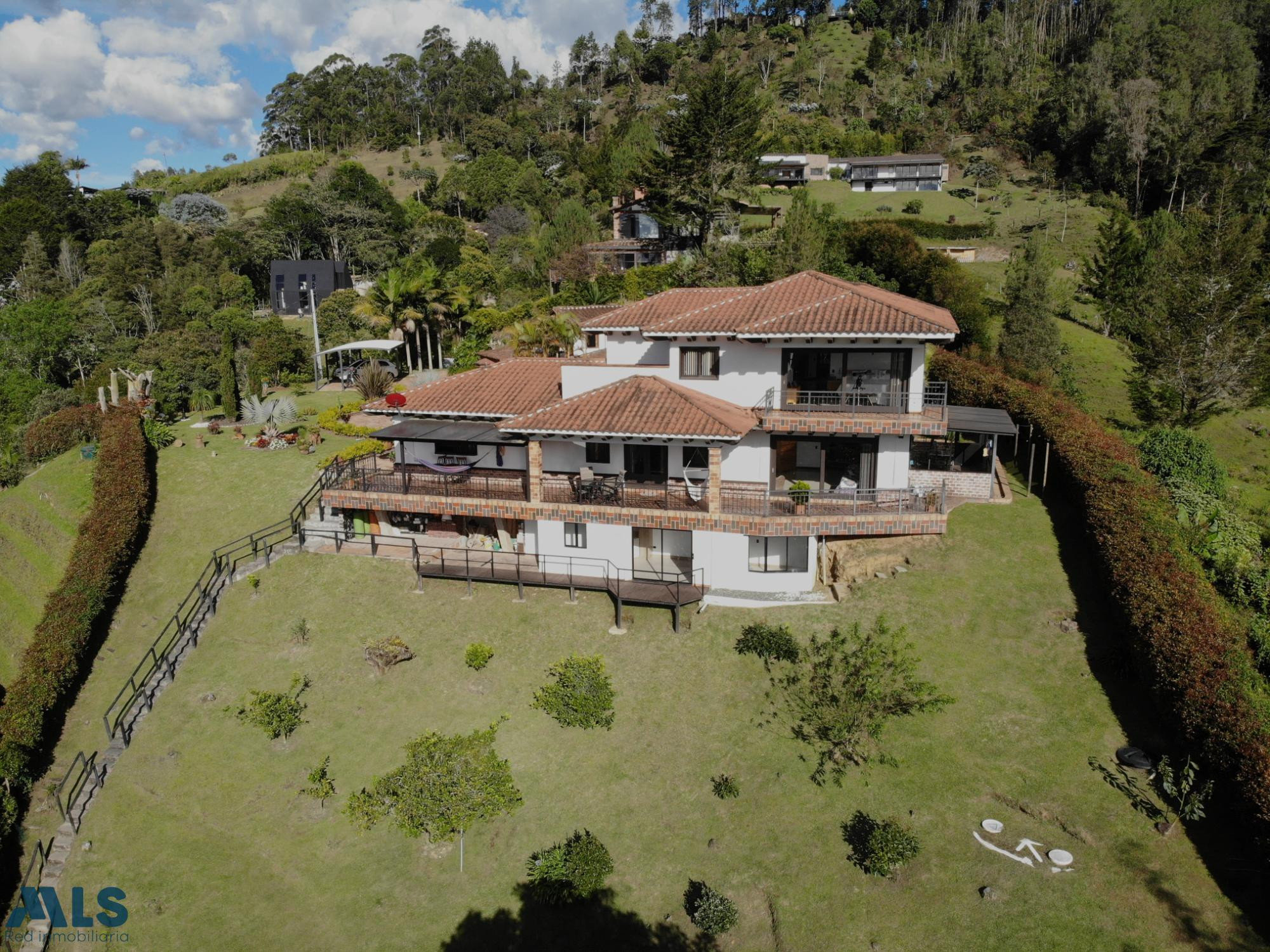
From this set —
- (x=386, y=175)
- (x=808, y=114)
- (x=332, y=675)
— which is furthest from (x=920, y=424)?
(x=386, y=175)

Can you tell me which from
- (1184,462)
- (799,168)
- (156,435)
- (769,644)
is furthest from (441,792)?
(799,168)

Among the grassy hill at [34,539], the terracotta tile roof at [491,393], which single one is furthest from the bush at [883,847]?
the grassy hill at [34,539]

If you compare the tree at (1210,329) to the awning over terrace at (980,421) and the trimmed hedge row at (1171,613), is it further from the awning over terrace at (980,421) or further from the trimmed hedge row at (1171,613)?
the awning over terrace at (980,421)

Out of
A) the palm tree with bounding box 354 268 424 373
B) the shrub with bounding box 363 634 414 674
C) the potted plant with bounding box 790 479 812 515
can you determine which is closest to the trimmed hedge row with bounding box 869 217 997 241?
the palm tree with bounding box 354 268 424 373

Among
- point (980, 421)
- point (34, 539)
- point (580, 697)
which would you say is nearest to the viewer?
point (580, 697)

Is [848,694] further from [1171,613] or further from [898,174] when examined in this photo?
[898,174]

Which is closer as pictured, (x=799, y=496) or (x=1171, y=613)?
(x=1171, y=613)

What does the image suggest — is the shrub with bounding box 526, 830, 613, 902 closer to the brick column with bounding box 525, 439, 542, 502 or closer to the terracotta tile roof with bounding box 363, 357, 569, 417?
the brick column with bounding box 525, 439, 542, 502

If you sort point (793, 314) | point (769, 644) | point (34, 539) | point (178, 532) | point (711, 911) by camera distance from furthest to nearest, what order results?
point (34, 539) → point (178, 532) → point (793, 314) → point (769, 644) → point (711, 911)

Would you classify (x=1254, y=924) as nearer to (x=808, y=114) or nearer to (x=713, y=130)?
(x=713, y=130)
